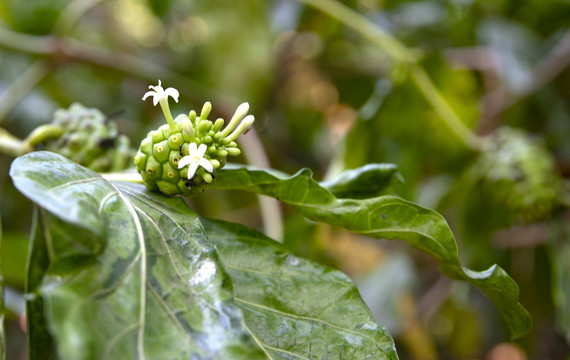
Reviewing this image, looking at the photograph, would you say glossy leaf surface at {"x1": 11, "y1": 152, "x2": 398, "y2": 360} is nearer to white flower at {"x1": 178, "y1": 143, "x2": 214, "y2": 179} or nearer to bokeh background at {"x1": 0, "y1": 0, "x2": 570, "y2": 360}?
white flower at {"x1": 178, "y1": 143, "x2": 214, "y2": 179}

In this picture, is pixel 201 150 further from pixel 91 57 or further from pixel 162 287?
pixel 91 57

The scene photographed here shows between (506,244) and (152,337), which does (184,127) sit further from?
(506,244)

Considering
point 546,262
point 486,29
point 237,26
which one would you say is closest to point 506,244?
point 546,262

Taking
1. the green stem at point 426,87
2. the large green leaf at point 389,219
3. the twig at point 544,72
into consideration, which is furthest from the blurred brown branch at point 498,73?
the large green leaf at point 389,219

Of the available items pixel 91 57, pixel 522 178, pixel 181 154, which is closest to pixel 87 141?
pixel 181 154

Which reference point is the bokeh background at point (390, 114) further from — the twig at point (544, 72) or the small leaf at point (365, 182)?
the small leaf at point (365, 182)

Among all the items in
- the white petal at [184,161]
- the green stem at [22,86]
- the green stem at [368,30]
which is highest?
the green stem at [368,30]
